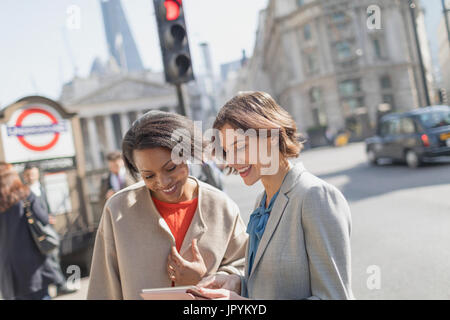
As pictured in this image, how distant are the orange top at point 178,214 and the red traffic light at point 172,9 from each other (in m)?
2.19

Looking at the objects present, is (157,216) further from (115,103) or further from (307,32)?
(115,103)

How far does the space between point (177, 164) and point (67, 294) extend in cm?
391

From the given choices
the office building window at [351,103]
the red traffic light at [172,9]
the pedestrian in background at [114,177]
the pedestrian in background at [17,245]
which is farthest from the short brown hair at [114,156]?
the office building window at [351,103]

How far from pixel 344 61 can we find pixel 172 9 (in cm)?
3887

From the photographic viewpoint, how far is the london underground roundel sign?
6.16 meters

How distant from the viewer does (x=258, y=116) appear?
4.40ft

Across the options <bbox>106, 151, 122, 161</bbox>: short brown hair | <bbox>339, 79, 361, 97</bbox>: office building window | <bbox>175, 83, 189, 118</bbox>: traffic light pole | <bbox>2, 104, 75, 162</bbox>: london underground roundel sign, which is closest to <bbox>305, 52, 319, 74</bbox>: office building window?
<bbox>339, 79, 361, 97</bbox>: office building window

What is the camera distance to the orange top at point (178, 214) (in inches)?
67.8

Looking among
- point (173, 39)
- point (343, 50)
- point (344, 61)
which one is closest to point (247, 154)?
point (173, 39)

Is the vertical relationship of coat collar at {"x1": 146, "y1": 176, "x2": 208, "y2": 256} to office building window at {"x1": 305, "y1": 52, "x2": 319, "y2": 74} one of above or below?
below

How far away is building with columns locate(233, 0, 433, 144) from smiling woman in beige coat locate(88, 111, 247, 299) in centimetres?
3583

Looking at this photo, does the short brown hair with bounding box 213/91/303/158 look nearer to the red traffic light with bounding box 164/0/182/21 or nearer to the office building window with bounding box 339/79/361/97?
the red traffic light with bounding box 164/0/182/21

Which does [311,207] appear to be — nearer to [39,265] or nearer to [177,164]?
[177,164]

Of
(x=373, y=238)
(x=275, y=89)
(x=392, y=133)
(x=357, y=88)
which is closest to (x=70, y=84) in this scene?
(x=275, y=89)
